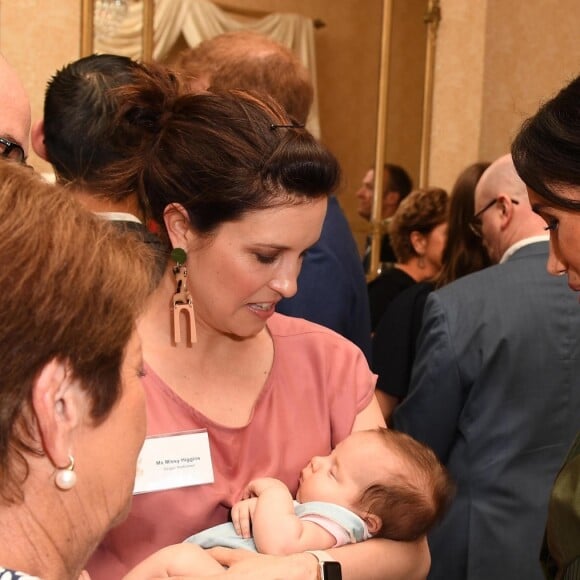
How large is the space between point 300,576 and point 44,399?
0.78m

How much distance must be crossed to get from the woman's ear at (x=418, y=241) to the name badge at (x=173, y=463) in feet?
8.36

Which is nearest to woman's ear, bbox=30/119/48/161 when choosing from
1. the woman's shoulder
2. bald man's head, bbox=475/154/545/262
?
the woman's shoulder

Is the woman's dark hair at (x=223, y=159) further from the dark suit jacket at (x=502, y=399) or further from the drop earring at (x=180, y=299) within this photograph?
the dark suit jacket at (x=502, y=399)

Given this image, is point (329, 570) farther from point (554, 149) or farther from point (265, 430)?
point (554, 149)

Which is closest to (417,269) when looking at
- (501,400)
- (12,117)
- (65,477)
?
(501,400)

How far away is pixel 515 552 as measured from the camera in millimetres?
2736

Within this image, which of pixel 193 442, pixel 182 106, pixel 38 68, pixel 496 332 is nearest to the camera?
pixel 193 442

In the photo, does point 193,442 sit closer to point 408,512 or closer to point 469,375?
point 408,512

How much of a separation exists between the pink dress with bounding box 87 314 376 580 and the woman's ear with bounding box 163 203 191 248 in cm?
28

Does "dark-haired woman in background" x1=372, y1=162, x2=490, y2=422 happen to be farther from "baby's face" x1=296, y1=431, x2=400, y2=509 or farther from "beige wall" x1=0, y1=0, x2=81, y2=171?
"beige wall" x1=0, y1=0, x2=81, y2=171

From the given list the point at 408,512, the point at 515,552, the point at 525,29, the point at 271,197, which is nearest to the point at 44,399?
the point at 271,197

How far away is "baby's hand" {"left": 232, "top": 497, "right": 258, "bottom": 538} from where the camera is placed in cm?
176

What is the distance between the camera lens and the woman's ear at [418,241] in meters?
4.23

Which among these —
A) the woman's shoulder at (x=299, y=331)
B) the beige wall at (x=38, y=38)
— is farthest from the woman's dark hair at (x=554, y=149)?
the beige wall at (x=38, y=38)
